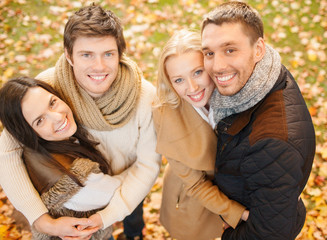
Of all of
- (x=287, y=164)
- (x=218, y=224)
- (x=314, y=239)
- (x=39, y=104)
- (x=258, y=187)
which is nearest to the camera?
(x=287, y=164)

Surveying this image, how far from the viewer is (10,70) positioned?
420 cm

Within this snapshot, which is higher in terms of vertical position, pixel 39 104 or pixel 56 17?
pixel 56 17

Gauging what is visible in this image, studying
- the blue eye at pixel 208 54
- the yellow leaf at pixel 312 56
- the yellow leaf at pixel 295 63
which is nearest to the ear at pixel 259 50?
the blue eye at pixel 208 54

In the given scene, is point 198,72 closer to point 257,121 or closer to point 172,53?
point 172,53

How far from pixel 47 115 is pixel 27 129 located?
0.16 metres

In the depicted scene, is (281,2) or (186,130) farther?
(281,2)

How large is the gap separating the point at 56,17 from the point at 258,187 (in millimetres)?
4846

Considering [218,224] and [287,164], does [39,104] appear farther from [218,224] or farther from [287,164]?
[218,224]

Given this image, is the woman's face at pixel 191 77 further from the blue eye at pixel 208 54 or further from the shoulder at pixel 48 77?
the shoulder at pixel 48 77

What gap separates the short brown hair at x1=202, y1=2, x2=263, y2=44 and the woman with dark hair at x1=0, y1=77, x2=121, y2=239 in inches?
45.1

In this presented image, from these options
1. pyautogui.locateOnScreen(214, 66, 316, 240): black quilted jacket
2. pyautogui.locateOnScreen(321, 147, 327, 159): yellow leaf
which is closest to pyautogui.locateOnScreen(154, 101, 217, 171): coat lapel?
pyautogui.locateOnScreen(214, 66, 316, 240): black quilted jacket

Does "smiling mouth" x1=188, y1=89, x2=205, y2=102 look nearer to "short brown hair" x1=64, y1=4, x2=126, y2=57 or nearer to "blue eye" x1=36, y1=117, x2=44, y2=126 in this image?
"short brown hair" x1=64, y1=4, x2=126, y2=57

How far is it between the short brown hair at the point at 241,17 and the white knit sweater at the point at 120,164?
0.73m

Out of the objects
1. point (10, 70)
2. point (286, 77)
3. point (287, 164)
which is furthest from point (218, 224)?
point (10, 70)
